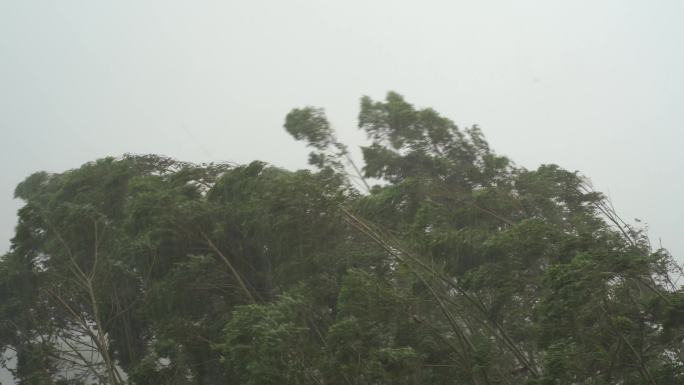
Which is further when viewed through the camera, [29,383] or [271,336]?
[29,383]

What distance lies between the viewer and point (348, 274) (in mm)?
7559

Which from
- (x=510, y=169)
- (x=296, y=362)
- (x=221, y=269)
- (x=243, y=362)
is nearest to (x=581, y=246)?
(x=296, y=362)

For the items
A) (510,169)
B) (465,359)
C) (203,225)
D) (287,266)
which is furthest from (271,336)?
(510,169)

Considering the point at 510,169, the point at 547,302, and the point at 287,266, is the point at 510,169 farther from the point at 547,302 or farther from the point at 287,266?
the point at 547,302

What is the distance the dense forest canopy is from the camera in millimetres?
5965

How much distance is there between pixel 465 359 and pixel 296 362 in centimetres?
213

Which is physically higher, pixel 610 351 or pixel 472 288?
pixel 472 288

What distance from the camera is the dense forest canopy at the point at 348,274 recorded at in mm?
5965

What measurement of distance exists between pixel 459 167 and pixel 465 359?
6.95 meters

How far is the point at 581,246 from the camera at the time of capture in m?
6.41

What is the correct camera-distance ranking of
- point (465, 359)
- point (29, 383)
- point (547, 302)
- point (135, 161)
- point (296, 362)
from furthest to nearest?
point (135, 161)
point (29, 383)
point (465, 359)
point (296, 362)
point (547, 302)

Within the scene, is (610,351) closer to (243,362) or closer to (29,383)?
(243,362)

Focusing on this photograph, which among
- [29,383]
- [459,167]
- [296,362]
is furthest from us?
[459,167]

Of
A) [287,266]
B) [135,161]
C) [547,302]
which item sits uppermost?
[135,161]
